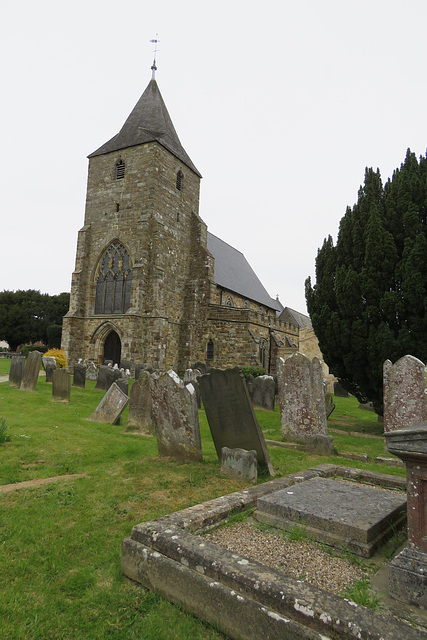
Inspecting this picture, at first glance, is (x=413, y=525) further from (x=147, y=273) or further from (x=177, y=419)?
(x=147, y=273)

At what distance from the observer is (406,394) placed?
233 inches

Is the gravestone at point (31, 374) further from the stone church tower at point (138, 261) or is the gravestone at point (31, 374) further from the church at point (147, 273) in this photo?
the stone church tower at point (138, 261)

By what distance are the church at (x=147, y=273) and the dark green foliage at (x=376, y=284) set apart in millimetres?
11236

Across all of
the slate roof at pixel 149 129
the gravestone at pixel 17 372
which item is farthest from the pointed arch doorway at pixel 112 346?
the slate roof at pixel 149 129

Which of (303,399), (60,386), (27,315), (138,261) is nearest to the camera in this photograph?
(303,399)

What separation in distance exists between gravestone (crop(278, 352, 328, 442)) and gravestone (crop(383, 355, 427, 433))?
1124mm

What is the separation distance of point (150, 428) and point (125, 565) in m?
4.76

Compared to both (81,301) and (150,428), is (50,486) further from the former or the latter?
(81,301)

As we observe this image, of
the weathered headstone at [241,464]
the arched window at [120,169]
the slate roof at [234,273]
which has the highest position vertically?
the arched window at [120,169]

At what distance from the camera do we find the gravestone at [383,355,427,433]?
18.7 feet

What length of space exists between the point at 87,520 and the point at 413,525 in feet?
8.66

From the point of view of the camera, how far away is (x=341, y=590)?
2.17 m

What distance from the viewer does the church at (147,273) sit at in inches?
766

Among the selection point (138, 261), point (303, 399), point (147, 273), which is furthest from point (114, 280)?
point (303, 399)
